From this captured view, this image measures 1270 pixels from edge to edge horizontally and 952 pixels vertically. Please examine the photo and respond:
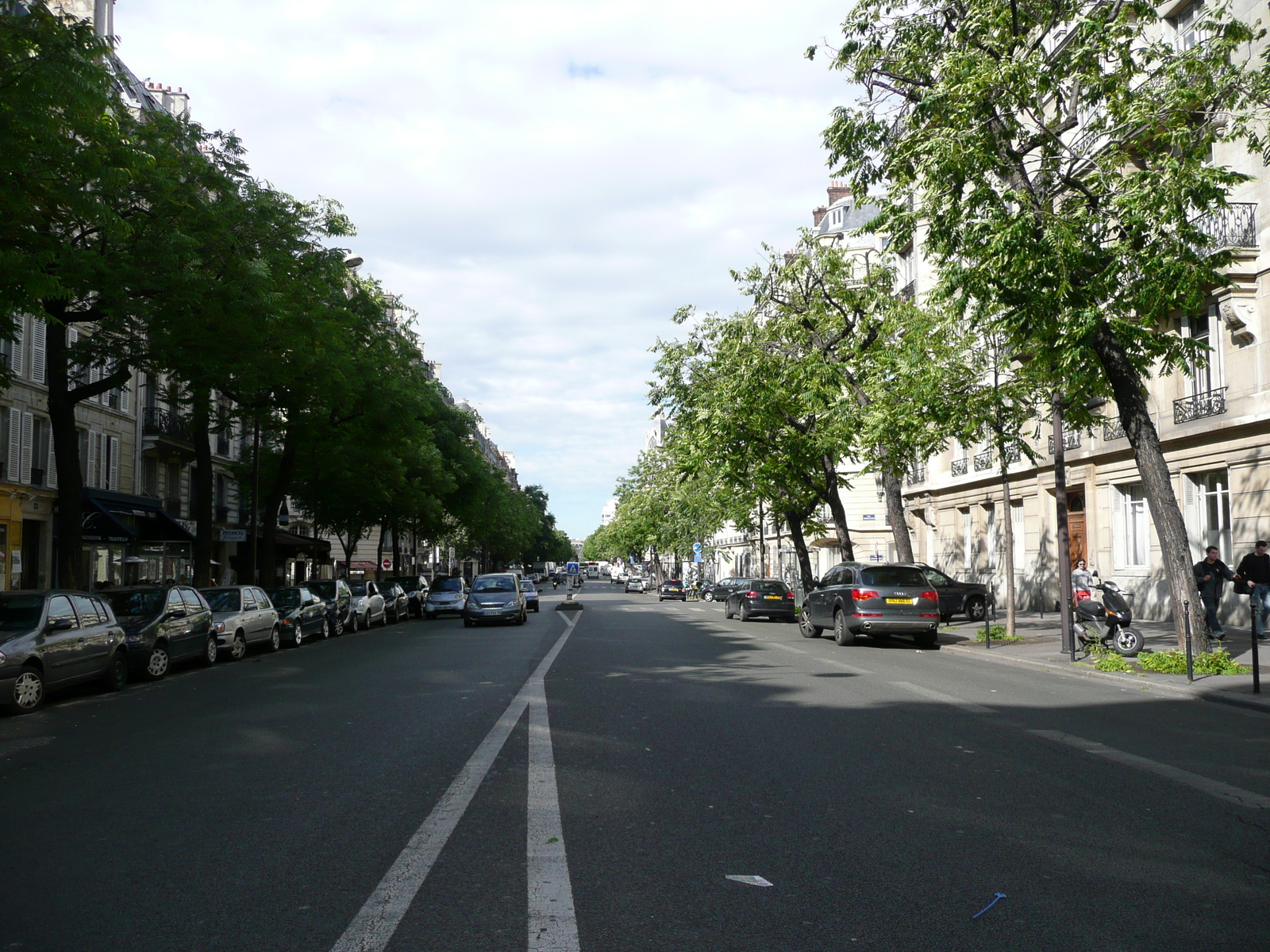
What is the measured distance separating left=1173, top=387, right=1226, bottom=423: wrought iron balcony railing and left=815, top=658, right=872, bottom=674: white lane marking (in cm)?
1107

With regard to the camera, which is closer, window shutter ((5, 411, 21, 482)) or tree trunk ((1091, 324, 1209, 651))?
tree trunk ((1091, 324, 1209, 651))

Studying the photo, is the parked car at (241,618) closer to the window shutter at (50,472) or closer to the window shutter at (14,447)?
the window shutter at (14,447)

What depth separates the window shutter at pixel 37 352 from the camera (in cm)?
3034

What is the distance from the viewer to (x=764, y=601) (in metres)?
34.7

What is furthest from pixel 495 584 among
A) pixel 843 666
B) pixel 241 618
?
pixel 843 666

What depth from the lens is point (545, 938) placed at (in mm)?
4141

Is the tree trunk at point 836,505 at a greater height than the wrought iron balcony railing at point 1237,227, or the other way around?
the wrought iron balcony railing at point 1237,227

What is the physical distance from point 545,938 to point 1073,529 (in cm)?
2956

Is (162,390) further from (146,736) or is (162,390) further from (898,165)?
(898,165)

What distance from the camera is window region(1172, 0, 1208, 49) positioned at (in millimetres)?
22453

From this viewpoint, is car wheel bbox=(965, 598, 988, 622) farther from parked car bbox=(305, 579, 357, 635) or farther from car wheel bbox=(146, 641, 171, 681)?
car wheel bbox=(146, 641, 171, 681)

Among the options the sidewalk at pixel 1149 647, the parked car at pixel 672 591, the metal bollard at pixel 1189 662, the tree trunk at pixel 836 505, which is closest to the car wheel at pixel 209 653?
the sidewalk at pixel 1149 647

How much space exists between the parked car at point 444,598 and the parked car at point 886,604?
21.5 metres

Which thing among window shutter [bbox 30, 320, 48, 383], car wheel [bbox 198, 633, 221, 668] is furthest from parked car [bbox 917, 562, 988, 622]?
window shutter [bbox 30, 320, 48, 383]
